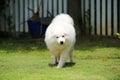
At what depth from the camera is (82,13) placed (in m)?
17.4

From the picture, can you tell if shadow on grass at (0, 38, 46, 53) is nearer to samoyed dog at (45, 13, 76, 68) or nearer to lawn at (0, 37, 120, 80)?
lawn at (0, 37, 120, 80)

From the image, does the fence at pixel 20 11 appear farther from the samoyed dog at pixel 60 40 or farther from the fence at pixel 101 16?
the samoyed dog at pixel 60 40

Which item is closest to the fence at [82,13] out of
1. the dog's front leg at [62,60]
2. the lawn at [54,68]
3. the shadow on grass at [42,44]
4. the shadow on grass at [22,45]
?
the shadow on grass at [42,44]

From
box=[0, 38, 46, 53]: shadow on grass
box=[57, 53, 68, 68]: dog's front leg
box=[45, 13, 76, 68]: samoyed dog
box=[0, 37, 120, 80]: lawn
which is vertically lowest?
box=[0, 38, 46, 53]: shadow on grass

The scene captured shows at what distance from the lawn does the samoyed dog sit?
0.30 metres

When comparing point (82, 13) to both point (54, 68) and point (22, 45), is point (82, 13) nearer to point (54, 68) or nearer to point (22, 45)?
point (22, 45)

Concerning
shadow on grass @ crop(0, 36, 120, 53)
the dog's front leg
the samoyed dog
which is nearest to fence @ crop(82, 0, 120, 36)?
shadow on grass @ crop(0, 36, 120, 53)

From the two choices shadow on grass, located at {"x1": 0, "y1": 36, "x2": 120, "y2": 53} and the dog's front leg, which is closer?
the dog's front leg

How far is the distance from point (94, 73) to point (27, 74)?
1.40 meters

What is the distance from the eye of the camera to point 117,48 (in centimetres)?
1430

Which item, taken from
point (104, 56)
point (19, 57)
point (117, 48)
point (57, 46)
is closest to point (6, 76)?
point (57, 46)

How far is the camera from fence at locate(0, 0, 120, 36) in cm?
1709

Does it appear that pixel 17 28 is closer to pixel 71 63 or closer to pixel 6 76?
pixel 71 63

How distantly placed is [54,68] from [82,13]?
7.04 metres
